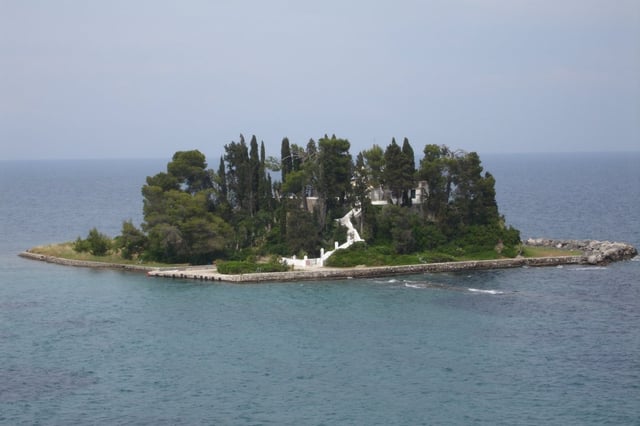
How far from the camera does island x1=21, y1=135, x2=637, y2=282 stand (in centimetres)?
8769

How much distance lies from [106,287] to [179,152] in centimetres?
2355

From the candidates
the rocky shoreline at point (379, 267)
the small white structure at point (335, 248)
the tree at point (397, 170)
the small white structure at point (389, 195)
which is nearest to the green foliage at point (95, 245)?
the rocky shoreline at point (379, 267)

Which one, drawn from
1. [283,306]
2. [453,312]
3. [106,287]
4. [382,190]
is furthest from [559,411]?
[382,190]

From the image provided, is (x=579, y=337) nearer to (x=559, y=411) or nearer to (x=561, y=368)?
(x=561, y=368)

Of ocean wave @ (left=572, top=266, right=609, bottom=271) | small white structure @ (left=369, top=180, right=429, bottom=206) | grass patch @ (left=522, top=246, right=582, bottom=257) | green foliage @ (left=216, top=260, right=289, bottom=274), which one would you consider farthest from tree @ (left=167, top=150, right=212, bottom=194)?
ocean wave @ (left=572, top=266, right=609, bottom=271)

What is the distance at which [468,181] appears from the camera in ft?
313

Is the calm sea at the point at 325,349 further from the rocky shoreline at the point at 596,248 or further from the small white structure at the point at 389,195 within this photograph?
the small white structure at the point at 389,195

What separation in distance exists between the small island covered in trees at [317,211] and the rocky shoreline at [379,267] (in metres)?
1.47

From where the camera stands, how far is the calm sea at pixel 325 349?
49594 mm

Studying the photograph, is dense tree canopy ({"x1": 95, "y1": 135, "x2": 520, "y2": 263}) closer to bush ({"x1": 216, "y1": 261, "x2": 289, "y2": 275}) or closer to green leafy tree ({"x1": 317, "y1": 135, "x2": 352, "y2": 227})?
green leafy tree ({"x1": 317, "y1": 135, "x2": 352, "y2": 227})

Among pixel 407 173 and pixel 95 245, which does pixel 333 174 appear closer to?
pixel 407 173

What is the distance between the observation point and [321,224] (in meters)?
92.2

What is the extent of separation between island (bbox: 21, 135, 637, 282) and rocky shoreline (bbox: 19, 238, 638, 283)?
0.37ft

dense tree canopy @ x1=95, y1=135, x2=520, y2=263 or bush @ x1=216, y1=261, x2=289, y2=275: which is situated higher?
dense tree canopy @ x1=95, y1=135, x2=520, y2=263
